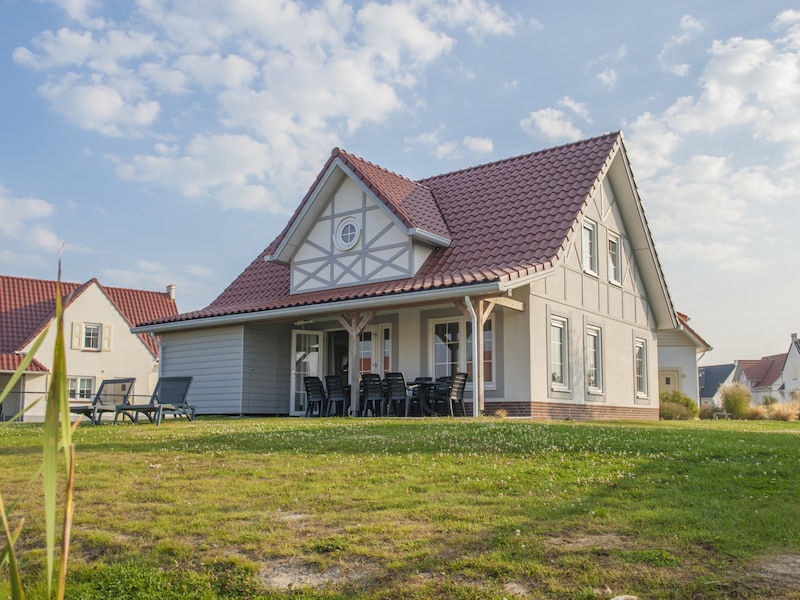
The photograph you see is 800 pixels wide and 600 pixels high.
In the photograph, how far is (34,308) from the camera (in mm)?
39375

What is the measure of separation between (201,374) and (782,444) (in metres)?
15.5

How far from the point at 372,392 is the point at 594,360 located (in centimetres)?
650

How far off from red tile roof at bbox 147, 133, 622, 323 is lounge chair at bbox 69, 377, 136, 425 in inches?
173

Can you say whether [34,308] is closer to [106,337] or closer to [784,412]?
[106,337]

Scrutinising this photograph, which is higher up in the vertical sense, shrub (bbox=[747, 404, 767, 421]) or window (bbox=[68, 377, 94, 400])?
window (bbox=[68, 377, 94, 400])

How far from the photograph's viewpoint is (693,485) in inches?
300

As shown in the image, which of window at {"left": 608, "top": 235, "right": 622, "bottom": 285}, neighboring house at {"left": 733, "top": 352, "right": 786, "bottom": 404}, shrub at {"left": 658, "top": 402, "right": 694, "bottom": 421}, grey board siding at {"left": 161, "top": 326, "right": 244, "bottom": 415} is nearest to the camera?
grey board siding at {"left": 161, "top": 326, "right": 244, "bottom": 415}

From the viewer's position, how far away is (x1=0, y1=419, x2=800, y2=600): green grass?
5.31m

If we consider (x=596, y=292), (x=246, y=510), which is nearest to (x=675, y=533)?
(x=246, y=510)

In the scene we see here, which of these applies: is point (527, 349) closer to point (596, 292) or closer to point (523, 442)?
point (596, 292)

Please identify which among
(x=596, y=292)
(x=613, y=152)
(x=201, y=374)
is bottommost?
(x=201, y=374)

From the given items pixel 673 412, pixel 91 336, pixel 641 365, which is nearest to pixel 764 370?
pixel 673 412

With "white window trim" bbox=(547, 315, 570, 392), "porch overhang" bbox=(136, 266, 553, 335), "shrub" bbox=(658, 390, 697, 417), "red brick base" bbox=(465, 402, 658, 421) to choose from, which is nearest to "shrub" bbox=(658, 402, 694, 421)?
"shrub" bbox=(658, 390, 697, 417)

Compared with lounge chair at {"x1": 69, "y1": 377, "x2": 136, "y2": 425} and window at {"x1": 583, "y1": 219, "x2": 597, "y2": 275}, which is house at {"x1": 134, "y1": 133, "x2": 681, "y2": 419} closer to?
window at {"x1": 583, "y1": 219, "x2": 597, "y2": 275}
